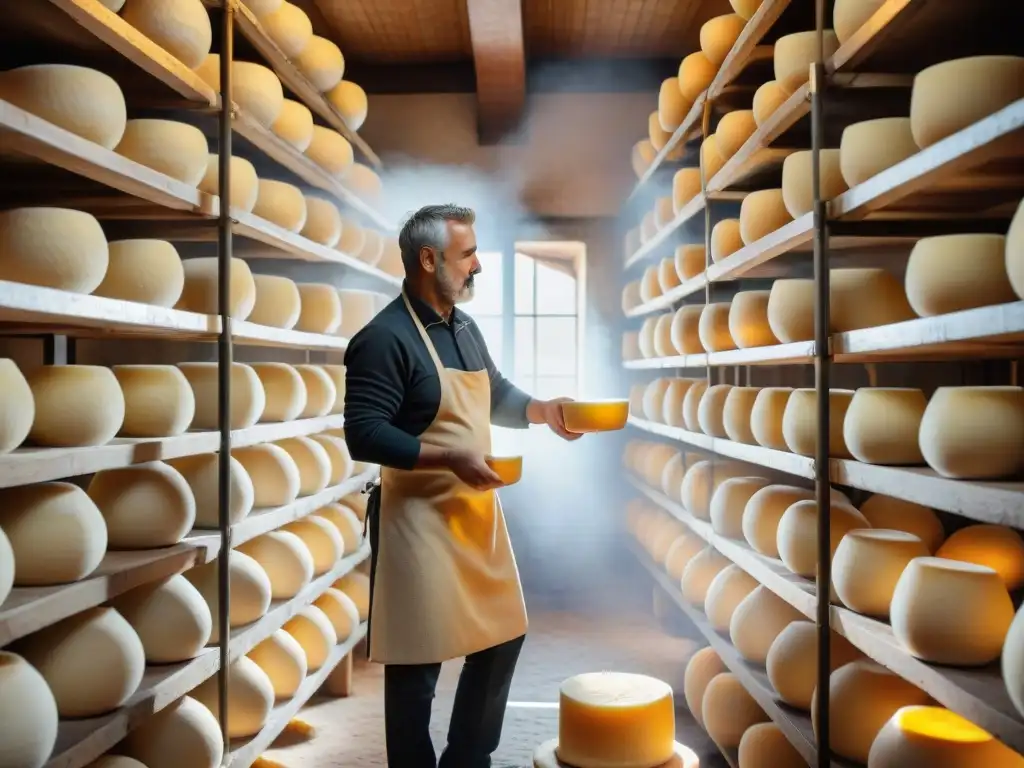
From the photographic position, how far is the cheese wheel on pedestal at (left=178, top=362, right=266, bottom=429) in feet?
7.94

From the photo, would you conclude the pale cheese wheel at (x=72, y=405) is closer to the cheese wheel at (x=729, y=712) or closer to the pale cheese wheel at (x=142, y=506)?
the pale cheese wheel at (x=142, y=506)

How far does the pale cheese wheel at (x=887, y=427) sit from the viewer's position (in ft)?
6.03

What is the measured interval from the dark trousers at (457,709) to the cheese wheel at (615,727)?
19 cm

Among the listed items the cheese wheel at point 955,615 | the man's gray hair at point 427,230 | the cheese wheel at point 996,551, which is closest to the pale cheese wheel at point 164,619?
the man's gray hair at point 427,230

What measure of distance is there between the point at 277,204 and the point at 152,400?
996mm

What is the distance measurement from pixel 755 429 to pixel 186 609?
147 centimetres

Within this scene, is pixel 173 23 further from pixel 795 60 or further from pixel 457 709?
pixel 457 709

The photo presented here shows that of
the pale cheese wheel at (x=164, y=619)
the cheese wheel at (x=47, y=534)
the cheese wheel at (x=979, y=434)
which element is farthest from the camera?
the pale cheese wheel at (x=164, y=619)

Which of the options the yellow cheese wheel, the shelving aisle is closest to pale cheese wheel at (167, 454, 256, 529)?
the yellow cheese wheel

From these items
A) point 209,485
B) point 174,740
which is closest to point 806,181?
point 209,485

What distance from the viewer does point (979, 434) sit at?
1535mm

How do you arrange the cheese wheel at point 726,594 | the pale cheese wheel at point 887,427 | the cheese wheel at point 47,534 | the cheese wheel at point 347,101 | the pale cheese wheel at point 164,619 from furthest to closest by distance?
1. the cheese wheel at point 347,101
2. the cheese wheel at point 726,594
3. the pale cheese wheel at point 164,619
4. the pale cheese wheel at point 887,427
5. the cheese wheel at point 47,534

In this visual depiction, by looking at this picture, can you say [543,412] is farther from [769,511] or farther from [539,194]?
[539,194]

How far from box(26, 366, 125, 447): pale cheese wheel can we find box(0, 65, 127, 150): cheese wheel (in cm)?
43
